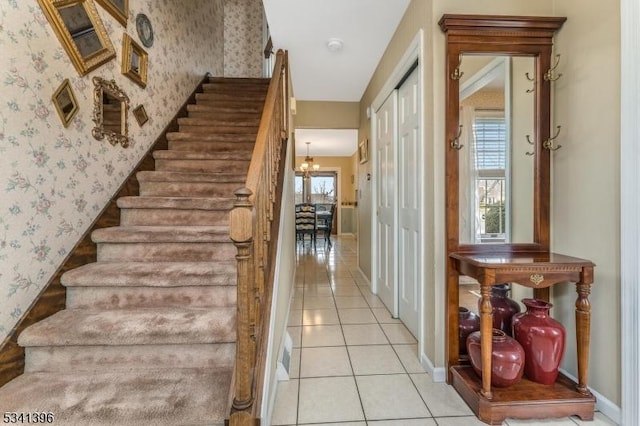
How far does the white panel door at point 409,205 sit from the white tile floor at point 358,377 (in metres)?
0.25

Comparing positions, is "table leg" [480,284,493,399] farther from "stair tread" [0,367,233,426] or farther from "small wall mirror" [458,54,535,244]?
"stair tread" [0,367,233,426]

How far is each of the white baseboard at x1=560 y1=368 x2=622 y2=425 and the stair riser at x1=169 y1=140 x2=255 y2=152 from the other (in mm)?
2838

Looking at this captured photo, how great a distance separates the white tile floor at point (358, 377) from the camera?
149 cm

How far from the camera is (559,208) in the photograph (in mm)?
1711

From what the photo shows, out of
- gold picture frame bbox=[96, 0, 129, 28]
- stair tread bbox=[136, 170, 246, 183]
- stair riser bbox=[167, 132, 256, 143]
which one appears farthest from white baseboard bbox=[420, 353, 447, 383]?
gold picture frame bbox=[96, 0, 129, 28]

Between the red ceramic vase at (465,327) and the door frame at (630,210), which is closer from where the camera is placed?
the door frame at (630,210)

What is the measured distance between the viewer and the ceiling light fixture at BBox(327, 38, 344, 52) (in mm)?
2670

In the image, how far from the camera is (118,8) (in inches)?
86.0

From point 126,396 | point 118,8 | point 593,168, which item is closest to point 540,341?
point 593,168

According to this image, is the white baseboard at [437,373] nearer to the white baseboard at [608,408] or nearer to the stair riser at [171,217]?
the white baseboard at [608,408]

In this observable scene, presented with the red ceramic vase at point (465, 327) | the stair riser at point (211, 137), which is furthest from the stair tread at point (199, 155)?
the red ceramic vase at point (465, 327)

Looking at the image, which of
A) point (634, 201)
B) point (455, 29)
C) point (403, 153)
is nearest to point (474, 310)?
point (634, 201)

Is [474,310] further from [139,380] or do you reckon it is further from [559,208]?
[139,380]

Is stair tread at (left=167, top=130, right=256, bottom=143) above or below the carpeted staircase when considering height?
above
